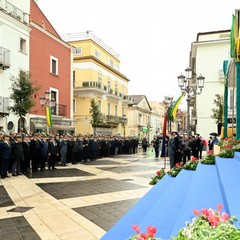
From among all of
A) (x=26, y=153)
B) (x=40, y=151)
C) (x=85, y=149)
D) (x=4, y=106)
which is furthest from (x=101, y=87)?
(x=26, y=153)

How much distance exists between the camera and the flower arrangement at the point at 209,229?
195cm

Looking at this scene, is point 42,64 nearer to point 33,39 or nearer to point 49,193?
point 33,39

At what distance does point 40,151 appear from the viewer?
14617 millimetres

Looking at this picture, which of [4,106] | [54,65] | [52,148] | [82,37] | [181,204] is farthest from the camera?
[82,37]

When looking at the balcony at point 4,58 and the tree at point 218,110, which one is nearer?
the balcony at point 4,58

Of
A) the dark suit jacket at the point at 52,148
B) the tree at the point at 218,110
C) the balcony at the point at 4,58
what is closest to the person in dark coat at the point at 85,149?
the dark suit jacket at the point at 52,148

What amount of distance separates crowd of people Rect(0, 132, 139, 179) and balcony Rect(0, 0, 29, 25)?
10514 millimetres

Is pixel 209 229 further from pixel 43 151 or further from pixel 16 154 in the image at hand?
pixel 43 151

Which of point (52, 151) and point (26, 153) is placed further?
point (52, 151)

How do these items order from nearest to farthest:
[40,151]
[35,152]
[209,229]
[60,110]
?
[209,229], [35,152], [40,151], [60,110]

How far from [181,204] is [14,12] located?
22.6m

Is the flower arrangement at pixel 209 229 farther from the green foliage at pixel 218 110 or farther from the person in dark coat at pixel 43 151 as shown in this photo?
the green foliage at pixel 218 110

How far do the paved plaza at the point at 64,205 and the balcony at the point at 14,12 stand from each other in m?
14.5

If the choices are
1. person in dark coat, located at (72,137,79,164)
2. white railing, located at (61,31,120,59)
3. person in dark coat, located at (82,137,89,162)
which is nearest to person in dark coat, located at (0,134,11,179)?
person in dark coat, located at (72,137,79,164)
